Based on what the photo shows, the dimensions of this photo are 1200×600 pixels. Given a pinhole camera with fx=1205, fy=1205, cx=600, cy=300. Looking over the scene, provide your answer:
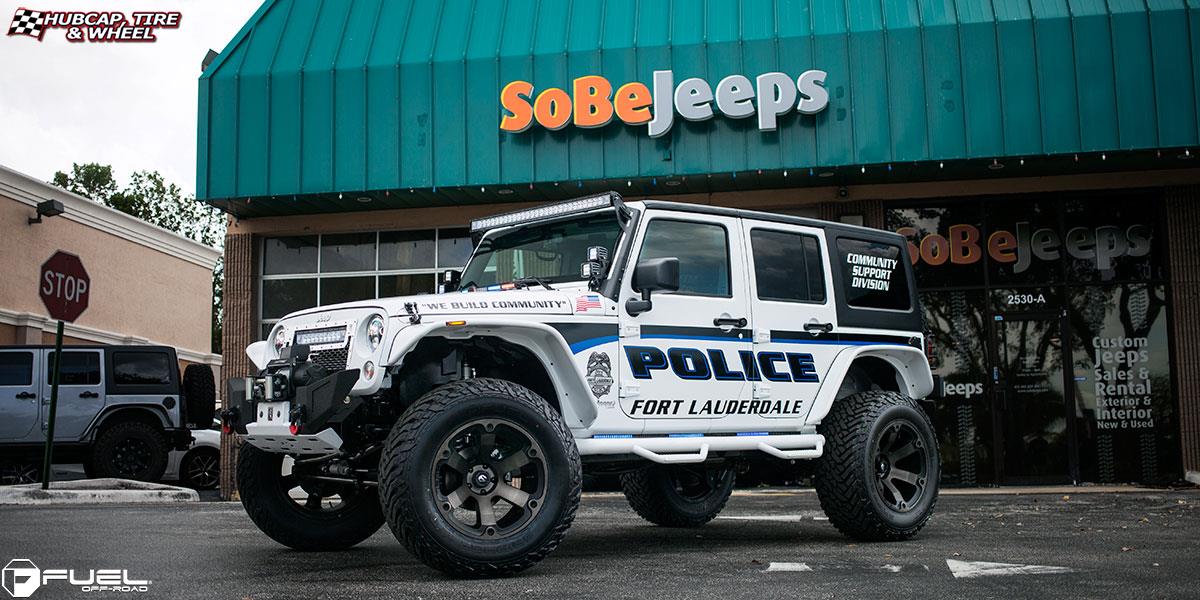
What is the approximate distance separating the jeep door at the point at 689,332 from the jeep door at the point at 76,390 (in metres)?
12.9

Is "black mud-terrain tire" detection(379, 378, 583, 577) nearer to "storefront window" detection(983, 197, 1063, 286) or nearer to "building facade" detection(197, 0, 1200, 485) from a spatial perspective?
"building facade" detection(197, 0, 1200, 485)

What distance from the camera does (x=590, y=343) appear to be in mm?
7180

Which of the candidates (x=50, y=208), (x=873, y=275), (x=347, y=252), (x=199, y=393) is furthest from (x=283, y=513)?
(x=50, y=208)

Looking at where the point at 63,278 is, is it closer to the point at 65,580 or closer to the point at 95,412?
the point at 95,412

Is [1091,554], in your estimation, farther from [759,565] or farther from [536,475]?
[536,475]

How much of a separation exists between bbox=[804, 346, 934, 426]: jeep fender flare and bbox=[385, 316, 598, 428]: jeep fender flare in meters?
1.95

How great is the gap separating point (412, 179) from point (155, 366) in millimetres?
5503

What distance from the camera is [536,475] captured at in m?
6.58

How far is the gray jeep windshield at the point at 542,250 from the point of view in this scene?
7809 millimetres

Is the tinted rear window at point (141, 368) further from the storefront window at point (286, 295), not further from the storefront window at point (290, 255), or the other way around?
the storefront window at point (290, 255)

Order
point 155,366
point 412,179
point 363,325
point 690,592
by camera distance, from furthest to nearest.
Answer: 1. point 155,366
2. point 412,179
3. point 363,325
4. point 690,592

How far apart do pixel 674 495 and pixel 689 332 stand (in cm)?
Answer: 238

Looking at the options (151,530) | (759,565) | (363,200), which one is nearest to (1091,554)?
(759,565)

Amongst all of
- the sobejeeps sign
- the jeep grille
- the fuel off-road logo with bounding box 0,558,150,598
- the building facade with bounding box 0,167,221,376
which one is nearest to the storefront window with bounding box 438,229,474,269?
the sobejeeps sign
